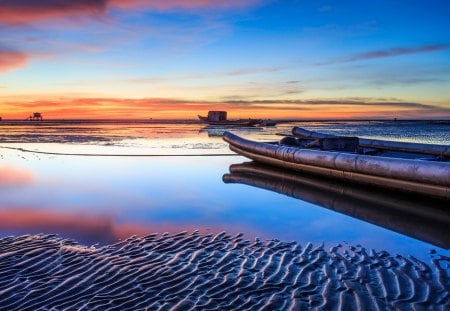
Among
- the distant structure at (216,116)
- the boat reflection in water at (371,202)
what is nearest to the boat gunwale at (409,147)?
the boat reflection in water at (371,202)

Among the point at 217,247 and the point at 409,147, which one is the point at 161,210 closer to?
the point at 217,247

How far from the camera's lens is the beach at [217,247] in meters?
3.70

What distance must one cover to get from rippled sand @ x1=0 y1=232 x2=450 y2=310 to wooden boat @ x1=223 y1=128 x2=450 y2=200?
10.00ft

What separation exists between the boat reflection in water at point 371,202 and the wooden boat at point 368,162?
0.23 m

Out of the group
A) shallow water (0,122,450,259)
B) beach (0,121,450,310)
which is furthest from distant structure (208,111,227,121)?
beach (0,121,450,310)

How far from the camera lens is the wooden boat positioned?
754cm

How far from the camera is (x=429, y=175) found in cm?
748

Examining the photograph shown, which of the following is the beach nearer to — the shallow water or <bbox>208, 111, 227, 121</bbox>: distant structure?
the shallow water

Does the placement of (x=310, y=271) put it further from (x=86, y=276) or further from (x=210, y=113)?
(x=210, y=113)

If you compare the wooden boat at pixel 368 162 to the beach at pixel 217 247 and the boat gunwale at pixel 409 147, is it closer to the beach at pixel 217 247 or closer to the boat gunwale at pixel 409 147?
the boat gunwale at pixel 409 147

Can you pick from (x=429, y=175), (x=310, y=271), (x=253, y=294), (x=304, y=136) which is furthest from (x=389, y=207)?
(x=304, y=136)

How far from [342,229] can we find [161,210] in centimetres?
311

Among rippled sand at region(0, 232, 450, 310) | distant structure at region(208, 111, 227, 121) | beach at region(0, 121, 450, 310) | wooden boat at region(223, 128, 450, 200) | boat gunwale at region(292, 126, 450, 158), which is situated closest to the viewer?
rippled sand at region(0, 232, 450, 310)

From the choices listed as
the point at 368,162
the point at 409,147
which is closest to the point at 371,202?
the point at 368,162
